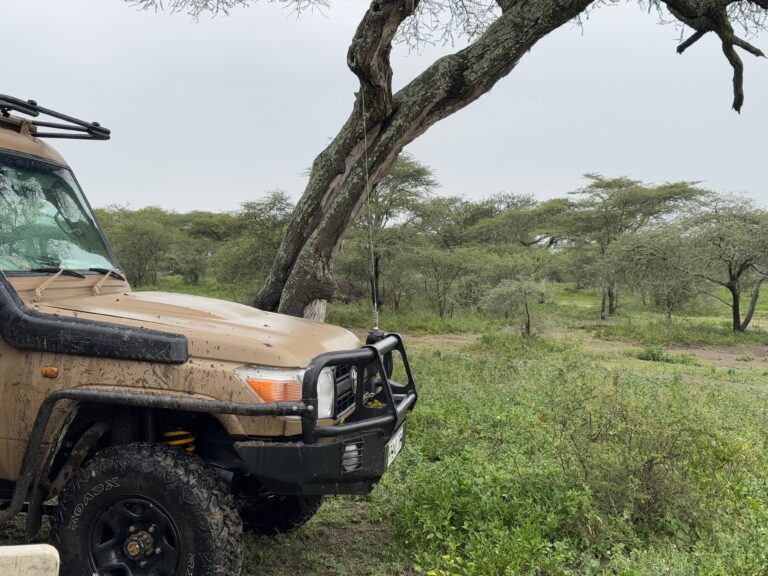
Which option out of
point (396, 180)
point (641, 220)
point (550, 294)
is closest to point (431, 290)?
point (396, 180)

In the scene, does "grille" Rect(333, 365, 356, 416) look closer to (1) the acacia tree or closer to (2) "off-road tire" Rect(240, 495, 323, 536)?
(2) "off-road tire" Rect(240, 495, 323, 536)

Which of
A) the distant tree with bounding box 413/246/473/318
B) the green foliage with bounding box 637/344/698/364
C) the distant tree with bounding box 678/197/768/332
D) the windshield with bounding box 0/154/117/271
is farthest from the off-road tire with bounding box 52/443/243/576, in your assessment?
the distant tree with bounding box 678/197/768/332

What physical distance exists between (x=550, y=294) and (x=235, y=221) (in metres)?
12.8

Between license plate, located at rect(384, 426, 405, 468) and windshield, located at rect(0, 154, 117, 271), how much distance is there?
1835 mm

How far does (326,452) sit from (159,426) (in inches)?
31.0

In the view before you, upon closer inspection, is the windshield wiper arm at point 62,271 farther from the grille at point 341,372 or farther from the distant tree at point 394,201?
the distant tree at point 394,201

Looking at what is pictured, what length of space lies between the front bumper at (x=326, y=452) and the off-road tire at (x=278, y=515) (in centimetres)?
96

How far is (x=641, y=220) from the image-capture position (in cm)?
2888

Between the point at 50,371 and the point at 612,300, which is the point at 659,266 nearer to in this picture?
the point at 612,300

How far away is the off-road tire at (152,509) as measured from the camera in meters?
2.68

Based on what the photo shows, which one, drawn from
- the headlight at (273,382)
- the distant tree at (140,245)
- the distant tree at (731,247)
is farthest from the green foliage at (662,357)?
the distant tree at (140,245)

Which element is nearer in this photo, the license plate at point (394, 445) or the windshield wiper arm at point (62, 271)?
the license plate at point (394, 445)

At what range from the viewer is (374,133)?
281 inches

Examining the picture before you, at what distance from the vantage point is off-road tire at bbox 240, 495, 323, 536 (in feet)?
12.4
